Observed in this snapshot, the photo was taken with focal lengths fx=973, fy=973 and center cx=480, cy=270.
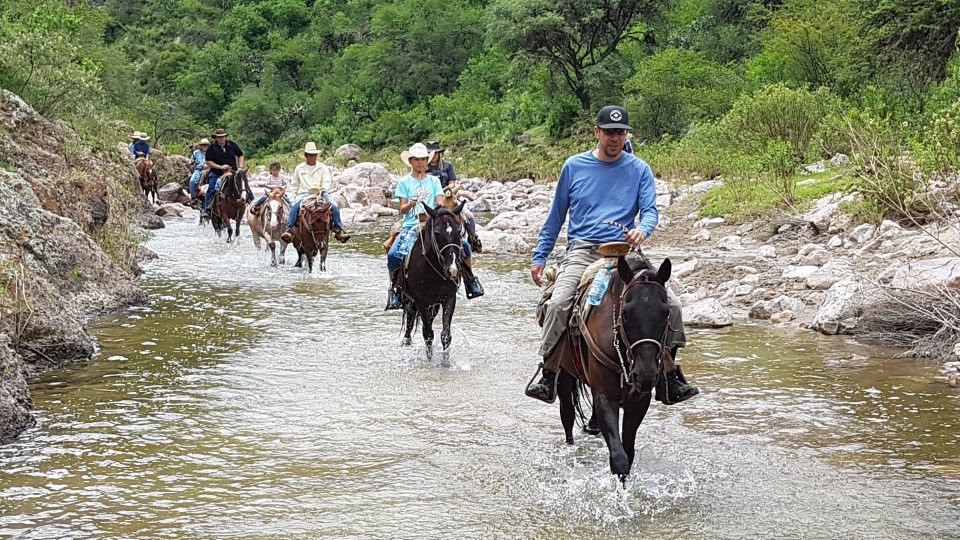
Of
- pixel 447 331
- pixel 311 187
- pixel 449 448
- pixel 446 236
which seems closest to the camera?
pixel 449 448

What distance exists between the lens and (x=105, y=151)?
19.2 meters

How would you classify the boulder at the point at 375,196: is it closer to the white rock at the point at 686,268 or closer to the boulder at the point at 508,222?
the boulder at the point at 508,222

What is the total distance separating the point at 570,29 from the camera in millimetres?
49062

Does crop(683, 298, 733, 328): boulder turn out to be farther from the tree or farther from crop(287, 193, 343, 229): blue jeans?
the tree

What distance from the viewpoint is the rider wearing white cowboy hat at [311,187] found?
1769 cm

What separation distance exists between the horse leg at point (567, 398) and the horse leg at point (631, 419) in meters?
0.80

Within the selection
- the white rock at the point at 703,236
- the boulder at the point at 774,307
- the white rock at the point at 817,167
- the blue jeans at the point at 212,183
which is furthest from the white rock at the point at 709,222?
the blue jeans at the point at 212,183

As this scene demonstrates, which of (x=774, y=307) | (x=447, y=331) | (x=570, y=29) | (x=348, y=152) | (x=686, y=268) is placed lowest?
(x=447, y=331)

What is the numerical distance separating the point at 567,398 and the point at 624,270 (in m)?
1.67

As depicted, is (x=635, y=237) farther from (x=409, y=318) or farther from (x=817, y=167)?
(x=817, y=167)

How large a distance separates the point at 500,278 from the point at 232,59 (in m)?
79.0

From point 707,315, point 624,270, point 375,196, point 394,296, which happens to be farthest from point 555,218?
point 375,196

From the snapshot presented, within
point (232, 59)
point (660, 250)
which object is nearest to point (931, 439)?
point (660, 250)

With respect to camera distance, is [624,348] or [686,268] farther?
[686,268]
